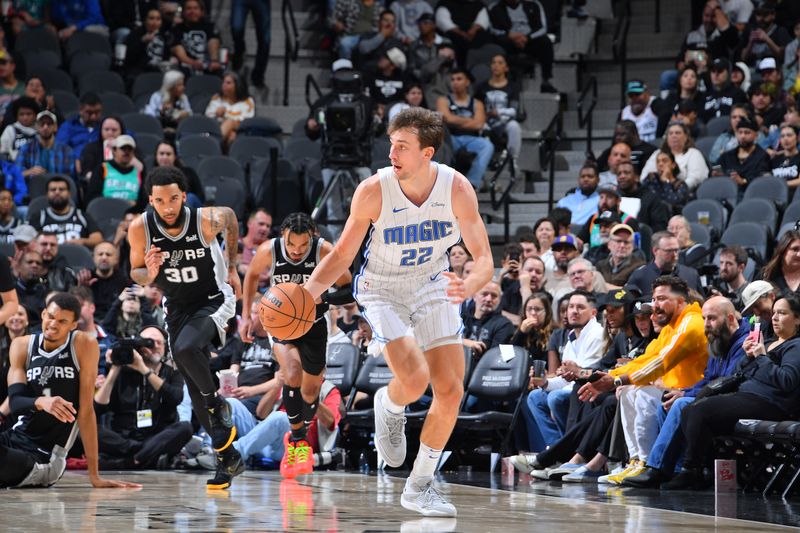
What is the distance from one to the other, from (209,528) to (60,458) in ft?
10.5

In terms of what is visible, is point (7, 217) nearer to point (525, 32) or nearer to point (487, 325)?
point (487, 325)

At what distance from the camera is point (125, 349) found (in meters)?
10.1

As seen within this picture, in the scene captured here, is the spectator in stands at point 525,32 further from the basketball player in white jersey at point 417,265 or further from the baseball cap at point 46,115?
the basketball player in white jersey at point 417,265

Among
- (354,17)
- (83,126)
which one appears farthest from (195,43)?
(83,126)

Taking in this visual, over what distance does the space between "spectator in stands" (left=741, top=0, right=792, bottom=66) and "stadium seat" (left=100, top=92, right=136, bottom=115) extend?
7928 mm

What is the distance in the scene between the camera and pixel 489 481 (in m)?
8.89

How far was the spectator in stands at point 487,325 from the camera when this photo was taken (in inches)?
423

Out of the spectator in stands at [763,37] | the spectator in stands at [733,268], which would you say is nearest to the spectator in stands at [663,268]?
the spectator in stands at [733,268]

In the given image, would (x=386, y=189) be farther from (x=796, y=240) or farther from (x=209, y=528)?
(x=796, y=240)

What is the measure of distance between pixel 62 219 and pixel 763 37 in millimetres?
8815

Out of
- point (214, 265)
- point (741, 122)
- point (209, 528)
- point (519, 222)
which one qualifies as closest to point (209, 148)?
point (519, 222)

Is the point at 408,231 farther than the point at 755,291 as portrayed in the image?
No

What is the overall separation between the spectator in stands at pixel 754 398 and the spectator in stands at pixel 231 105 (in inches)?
351

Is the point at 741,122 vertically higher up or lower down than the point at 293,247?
higher up
